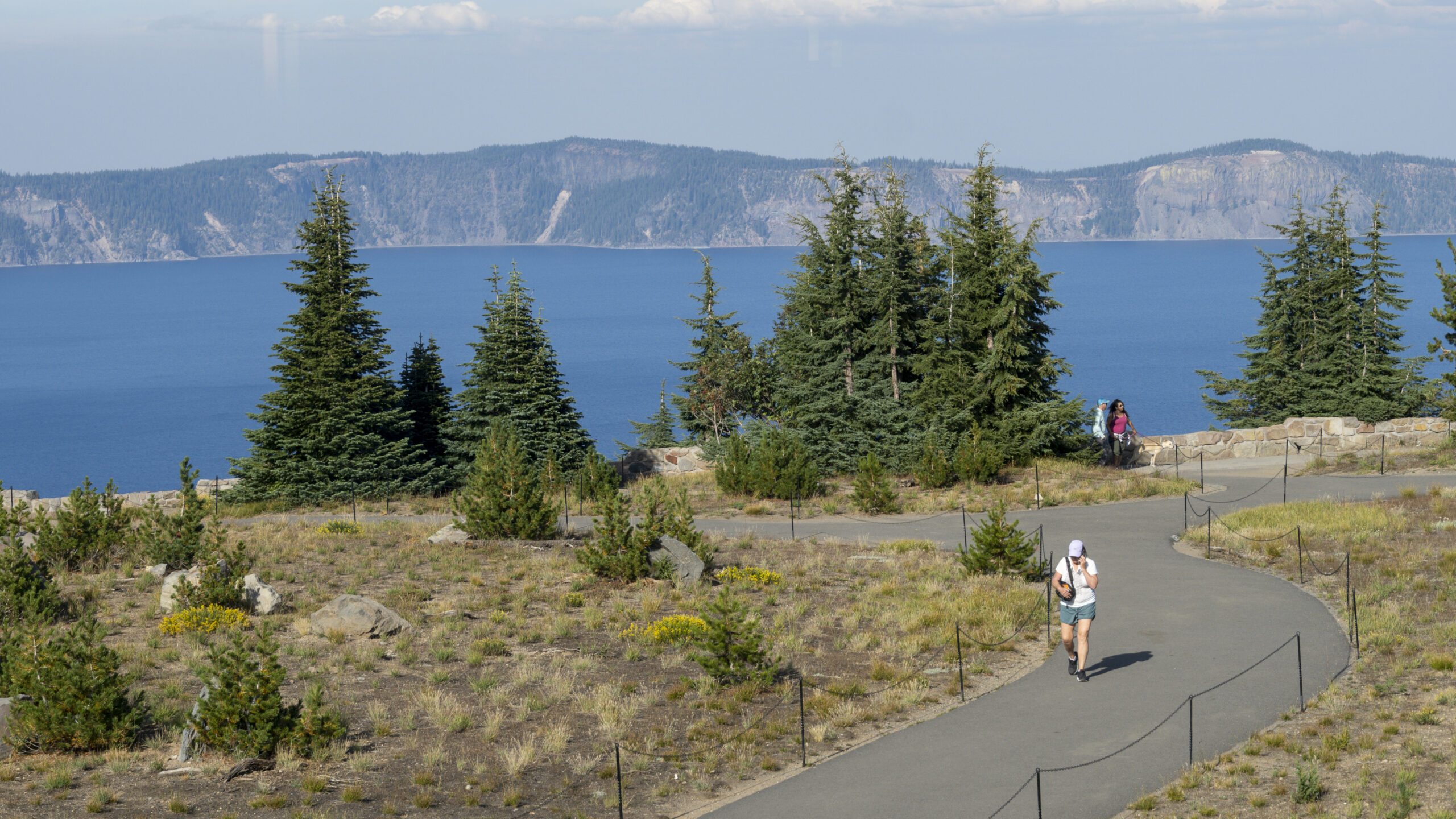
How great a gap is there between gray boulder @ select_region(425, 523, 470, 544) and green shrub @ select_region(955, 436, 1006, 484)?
39.1ft

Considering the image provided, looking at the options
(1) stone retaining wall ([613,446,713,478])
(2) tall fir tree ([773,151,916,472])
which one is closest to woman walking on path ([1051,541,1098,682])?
(2) tall fir tree ([773,151,916,472])

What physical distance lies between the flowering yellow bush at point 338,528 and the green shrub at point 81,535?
3.78m

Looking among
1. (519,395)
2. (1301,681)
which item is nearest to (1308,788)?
(1301,681)

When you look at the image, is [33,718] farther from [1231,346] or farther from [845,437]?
[1231,346]

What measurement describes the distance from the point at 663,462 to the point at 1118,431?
12.5 meters

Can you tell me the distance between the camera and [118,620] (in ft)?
54.1

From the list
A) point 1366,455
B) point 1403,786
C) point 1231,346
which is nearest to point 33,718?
point 1403,786

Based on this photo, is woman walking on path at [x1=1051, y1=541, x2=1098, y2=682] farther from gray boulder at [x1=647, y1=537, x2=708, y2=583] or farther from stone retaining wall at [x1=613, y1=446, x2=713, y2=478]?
stone retaining wall at [x1=613, y1=446, x2=713, y2=478]

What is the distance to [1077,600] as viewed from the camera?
14133 mm

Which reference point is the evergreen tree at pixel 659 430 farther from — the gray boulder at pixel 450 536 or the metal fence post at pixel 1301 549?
the metal fence post at pixel 1301 549

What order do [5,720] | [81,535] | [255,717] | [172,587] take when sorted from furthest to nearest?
[81,535], [172,587], [5,720], [255,717]

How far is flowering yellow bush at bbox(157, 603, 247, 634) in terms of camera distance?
15828mm

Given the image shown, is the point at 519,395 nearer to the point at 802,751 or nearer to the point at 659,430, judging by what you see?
the point at 659,430

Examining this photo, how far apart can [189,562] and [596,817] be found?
38.9 ft
